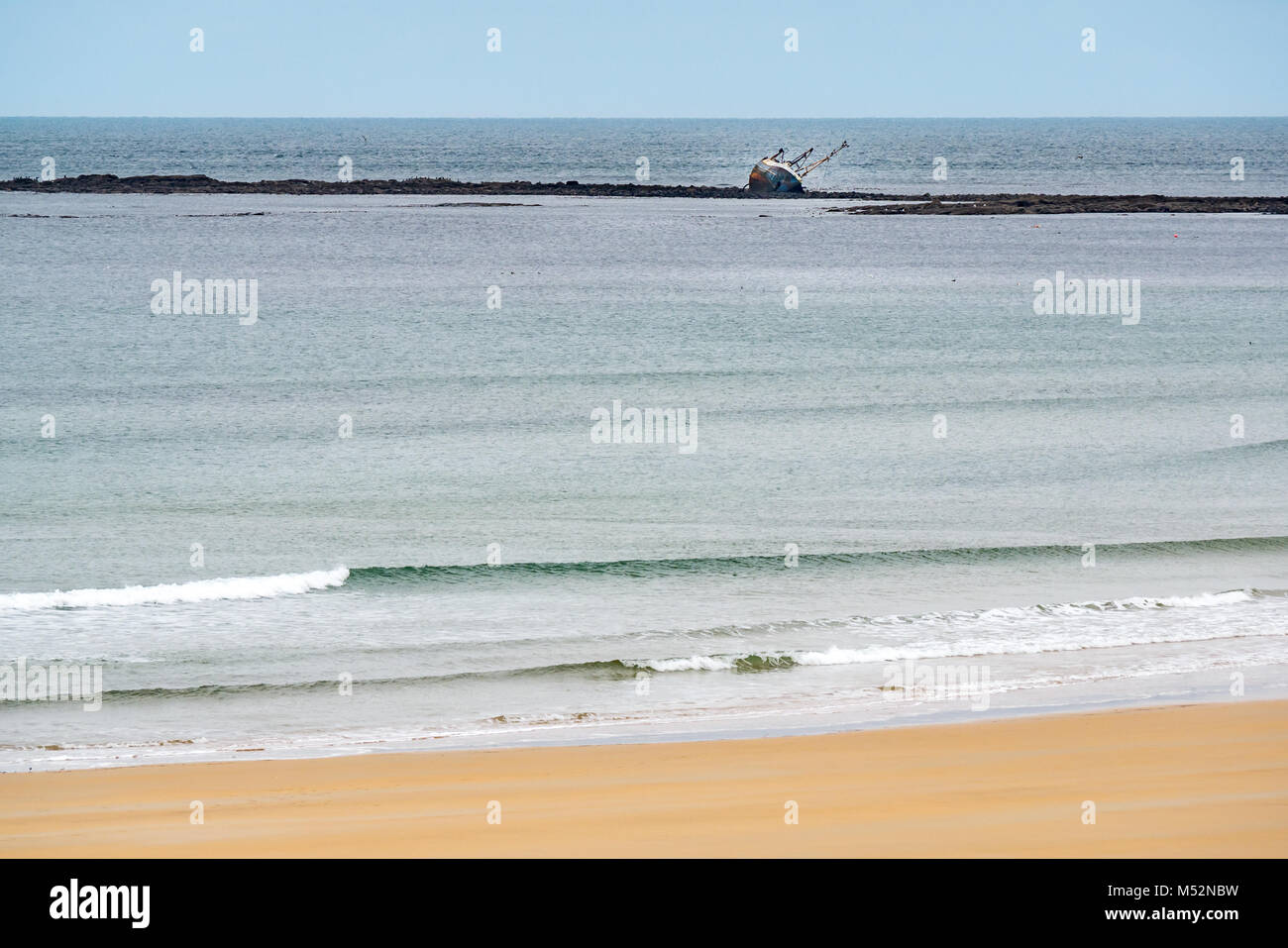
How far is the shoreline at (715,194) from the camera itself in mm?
82875

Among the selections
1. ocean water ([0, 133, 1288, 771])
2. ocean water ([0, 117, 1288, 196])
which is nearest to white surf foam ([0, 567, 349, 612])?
ocean water ([0, 133, 1288, 771])

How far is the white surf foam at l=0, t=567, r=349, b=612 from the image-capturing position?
13906 millimetres

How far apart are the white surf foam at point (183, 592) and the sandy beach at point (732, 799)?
4762 mm

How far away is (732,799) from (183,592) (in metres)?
8.00

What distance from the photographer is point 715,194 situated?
94.0 m

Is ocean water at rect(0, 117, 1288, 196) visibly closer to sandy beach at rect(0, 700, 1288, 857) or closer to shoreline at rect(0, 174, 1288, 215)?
shoreline at rect(0, 174, 1288, 215)

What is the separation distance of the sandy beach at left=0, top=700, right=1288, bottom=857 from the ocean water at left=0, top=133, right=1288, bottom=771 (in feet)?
2.50

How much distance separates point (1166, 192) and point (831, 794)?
102866 mm

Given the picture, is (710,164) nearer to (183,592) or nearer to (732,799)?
(183,592)

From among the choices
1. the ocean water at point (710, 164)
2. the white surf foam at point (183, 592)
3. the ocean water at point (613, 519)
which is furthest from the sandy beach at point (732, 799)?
the ocean water at point (710, 164)

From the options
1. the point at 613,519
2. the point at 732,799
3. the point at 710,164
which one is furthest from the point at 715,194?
the point at 732,799

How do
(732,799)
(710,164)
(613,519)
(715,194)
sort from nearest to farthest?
(732,799) < (613,519) < (715,194) < (710,164)

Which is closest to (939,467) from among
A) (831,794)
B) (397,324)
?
(831,794)

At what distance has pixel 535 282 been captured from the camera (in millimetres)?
44000
